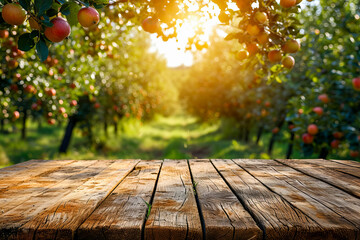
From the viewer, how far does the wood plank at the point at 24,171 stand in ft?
5.88

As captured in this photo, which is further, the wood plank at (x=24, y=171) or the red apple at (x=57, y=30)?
the wood plank at (x=24, y=171)

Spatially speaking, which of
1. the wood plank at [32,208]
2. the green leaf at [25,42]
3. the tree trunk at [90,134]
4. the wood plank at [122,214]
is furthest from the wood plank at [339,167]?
the tree trunk at [90,134]

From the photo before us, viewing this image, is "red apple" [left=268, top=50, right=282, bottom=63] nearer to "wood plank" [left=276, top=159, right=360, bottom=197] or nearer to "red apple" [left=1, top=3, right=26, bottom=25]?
"wood plank" [left=276, top=159, right=360, bottom=197]

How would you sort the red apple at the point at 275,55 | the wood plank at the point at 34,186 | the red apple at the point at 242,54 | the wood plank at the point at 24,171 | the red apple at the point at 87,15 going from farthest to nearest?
the red apple at the point at 242,54, the red apple at the point at 275,55, the wood plank at the point at 24,171, the red apple at the point at 87,15, the wood plank at the point at 34,186

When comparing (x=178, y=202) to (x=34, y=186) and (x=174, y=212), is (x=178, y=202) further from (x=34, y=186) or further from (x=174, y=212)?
(x=34, y=186)

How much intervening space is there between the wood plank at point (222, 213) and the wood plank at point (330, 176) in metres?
0.69

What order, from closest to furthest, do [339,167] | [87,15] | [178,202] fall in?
[178,202], [87,15], [339,167]

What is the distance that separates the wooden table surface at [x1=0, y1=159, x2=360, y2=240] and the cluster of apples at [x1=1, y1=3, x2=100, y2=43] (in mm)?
836

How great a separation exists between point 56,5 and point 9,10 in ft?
0.79

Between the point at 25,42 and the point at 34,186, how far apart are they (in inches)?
31.3

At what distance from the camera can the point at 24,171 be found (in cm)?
209

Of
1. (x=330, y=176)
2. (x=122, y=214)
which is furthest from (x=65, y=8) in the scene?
(x=330, y=176)

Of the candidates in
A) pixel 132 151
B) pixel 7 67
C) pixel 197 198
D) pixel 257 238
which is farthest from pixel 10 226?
pixel 132 151

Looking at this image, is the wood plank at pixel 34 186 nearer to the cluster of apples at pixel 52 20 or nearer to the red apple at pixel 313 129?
the cluster of apples at pixel 52 20
